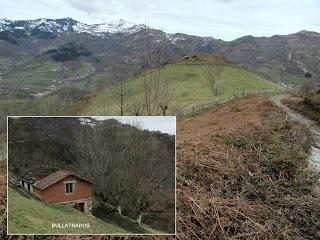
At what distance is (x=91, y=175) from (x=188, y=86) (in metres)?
60.0

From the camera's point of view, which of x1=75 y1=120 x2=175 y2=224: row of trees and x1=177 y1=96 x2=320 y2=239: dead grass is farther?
x1=177 y1=96 x2=320 y2=239: dead grass

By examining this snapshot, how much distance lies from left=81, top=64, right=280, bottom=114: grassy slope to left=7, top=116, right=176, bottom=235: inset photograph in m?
47.0

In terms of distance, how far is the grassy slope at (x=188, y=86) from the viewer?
58156 millimetres

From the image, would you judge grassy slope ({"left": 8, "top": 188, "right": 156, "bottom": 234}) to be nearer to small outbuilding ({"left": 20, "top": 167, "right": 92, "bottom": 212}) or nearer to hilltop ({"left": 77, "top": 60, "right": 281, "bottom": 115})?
small outbuilding ({"left": 20, "top": 167, "right": 92, "bottom": 212})

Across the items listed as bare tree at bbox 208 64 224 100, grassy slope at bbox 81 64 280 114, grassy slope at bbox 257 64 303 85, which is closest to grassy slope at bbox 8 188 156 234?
grassy slope at bbox 81 64 280 114

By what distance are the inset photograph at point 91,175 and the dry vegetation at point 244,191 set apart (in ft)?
2.86

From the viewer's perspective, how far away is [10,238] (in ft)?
16.8

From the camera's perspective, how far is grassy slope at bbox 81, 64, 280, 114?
58156mm

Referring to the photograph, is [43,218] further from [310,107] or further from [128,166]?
[310,107]

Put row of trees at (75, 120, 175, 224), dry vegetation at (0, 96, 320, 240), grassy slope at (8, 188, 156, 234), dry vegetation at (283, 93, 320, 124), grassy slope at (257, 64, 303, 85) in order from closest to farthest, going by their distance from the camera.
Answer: grassy slope at (8, 188, 156, 234) < row of trees at (75, 120, 175, 224) < dry vegetation at (0, 96, 320, 240) < dry vegetation at (283, 93, 320, 124) < grassy slope at (257, 64, 303, 85)

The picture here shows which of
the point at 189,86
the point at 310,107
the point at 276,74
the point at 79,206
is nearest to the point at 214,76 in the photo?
the point at 189,86

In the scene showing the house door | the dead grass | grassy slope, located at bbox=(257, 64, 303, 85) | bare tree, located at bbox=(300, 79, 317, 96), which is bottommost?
the dead grass

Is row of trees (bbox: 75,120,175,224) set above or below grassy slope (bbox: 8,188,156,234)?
above

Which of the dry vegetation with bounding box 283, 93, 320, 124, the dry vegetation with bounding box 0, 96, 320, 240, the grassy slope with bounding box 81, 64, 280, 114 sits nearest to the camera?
the dry vegetation with bounding box 0, 96, 320, 240
